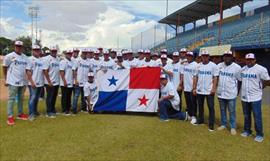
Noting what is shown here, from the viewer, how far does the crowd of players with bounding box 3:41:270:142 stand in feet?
24.7

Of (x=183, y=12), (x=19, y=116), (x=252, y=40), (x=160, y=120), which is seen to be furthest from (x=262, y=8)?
(x=19, y=116)

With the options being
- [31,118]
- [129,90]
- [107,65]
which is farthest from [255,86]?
[31,118]

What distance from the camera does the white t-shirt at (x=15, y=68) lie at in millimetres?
8266

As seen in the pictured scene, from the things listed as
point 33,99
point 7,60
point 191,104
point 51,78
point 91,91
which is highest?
point 7,60

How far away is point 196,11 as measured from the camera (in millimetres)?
38594

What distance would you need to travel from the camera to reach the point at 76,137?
6.99 metres

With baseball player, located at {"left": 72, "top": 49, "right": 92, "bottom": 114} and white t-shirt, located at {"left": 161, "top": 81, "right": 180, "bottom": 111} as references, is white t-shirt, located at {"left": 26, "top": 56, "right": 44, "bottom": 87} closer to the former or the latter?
baseball player, located at {"left": 72, "top": 49, "right": 92, "bottom": 114}

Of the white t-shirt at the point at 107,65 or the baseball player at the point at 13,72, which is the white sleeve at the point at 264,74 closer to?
the white t-shirt at the point at 107,65

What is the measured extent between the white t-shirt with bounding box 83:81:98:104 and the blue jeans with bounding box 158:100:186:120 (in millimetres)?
2160

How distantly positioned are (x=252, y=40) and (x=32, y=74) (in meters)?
19.6

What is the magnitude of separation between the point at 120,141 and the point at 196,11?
112 ft

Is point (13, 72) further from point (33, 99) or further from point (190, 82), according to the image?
point (190, 82)

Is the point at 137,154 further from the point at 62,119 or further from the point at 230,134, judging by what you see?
the point at 62,119

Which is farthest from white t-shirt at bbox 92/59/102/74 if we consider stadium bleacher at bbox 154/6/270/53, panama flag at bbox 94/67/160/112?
stadium bleacher at bbox 154/6/270/53
